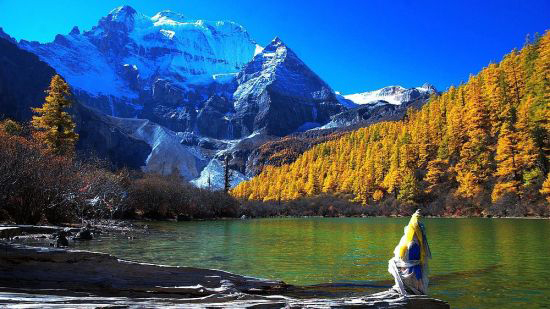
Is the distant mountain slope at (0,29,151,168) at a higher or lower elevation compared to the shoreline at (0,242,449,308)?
higher

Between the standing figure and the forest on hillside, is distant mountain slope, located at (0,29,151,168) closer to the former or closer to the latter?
the forest on hillside

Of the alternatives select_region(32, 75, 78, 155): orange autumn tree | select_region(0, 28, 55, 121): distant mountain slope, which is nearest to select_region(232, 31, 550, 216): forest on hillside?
select_region(32, 75, 78, 155): orange autumn tree

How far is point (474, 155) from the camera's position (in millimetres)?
83688

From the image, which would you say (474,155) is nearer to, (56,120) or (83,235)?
(56,120)

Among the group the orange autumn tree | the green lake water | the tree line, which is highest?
the orange autumn tree

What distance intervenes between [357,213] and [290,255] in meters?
84.6

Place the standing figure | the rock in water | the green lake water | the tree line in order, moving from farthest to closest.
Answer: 1. the tree line
2. the rock in water
3. the green lake water
4. the standing figure

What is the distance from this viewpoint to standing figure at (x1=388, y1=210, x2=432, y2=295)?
7.01 m

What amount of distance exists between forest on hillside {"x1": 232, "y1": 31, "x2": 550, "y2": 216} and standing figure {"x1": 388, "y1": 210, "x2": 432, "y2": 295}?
60.5 meters

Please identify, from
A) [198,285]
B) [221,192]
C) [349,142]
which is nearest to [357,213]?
[221,192]

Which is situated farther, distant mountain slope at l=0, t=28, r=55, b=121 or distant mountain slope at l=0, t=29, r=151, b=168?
distant mountain slope at l=0, t=29, r=151, b=168

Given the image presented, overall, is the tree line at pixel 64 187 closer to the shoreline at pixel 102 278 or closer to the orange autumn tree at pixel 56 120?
the orange autumn tree at pixel 56 120

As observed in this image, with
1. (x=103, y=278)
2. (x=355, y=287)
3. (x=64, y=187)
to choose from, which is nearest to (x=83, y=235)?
(x=64, y=187)

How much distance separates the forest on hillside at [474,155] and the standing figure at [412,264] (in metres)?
60.5
